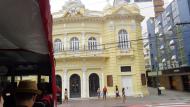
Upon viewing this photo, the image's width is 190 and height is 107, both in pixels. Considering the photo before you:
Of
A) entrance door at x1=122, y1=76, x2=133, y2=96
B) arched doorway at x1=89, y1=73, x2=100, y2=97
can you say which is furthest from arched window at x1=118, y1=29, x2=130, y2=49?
arched doorway at x1=89, y1=73, x2=100, y2=97

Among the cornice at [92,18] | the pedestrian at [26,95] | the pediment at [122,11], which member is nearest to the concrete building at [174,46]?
the cornice at [92,18]

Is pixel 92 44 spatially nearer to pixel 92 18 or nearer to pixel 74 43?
pixel 74 43

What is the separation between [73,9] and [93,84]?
8.93 m

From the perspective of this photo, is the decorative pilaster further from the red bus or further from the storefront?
the red bus

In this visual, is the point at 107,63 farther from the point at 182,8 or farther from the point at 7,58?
the point at 7,58

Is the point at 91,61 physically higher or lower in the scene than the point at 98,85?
higher

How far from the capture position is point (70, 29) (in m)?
35.3

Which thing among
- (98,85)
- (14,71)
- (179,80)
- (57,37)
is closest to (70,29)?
(57,37)

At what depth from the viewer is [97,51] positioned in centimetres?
3512

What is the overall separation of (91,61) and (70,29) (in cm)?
441

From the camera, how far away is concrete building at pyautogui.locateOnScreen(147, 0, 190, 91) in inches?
1481

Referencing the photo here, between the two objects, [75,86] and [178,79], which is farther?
[178,79]

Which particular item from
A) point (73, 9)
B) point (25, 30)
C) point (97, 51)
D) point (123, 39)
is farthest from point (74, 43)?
point (25, 30)

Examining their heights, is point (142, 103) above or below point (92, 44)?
below
